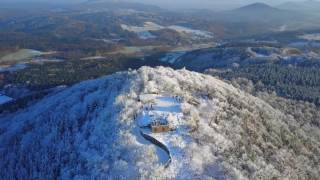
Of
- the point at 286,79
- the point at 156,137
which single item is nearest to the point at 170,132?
the point at 156,137

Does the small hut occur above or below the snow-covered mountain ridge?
above

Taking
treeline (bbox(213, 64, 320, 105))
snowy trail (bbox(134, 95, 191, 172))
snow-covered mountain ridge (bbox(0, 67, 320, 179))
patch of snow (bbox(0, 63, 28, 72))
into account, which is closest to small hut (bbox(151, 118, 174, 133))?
snowy trail (bbox(134, 95, 191, 172))

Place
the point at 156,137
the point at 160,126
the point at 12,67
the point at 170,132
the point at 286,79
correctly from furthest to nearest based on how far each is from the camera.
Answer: the point at 12,67, the point at 286,79, the point at 160,126, the point at 170,132, the point at 156,137

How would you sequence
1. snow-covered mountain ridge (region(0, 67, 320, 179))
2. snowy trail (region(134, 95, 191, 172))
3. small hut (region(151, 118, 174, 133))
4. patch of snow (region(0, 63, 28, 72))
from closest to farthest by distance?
1. snowy trail (region(134, 95, 191, 172))
2. snow-covered mountain ridge (region(0, 67, 320, 179))
3. small hut (region(151, 118, 174, 133))
4. patch of snow (region(0, 63, 28, 72))

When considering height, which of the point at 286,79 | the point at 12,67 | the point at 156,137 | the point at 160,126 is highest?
the point at 160,126

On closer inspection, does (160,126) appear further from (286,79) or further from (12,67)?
(12,67)

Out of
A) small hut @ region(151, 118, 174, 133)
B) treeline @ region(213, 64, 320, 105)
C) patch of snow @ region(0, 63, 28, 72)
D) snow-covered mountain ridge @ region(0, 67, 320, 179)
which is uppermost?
small hut @ region(151, 118, 174, 133)

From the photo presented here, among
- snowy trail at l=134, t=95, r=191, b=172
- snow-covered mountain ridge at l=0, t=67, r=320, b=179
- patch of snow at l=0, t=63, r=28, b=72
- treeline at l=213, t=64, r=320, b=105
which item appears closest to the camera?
snowy trail at l=134, t=95, r=191, b=172

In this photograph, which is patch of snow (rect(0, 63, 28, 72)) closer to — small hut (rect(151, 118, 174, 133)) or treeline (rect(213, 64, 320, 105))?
treeline (rect(213, 64, 320, 105))
